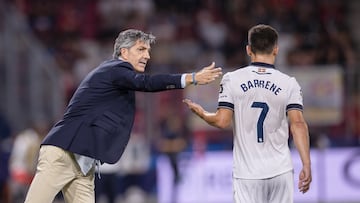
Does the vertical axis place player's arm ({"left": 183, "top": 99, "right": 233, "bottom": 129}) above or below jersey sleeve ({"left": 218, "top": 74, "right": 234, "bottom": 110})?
below

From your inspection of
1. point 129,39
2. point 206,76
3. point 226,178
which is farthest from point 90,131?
point 226,178

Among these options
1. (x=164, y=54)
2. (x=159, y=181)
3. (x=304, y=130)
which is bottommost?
(x=159, y=181)

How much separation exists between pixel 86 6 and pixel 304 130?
14.8 metres

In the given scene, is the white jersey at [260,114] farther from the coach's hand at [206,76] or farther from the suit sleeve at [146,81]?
the suit sleeve at [146,81]

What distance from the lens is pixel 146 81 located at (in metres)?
8.80

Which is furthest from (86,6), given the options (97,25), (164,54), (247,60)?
(247,60)

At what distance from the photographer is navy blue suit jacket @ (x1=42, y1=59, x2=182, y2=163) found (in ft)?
29.7

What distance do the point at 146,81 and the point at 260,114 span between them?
105cm

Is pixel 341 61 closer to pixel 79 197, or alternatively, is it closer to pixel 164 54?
pixel 164 54

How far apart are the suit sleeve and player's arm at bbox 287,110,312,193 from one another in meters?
1.03

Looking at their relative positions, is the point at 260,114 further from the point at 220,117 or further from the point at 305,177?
the point at 305,177

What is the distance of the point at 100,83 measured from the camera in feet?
29.9

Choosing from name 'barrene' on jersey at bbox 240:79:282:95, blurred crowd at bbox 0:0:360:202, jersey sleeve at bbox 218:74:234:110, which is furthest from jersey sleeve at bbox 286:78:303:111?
blurred crowd at bbox 0:0:360:202

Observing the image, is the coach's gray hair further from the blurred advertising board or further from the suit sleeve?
the blurred advertising board
